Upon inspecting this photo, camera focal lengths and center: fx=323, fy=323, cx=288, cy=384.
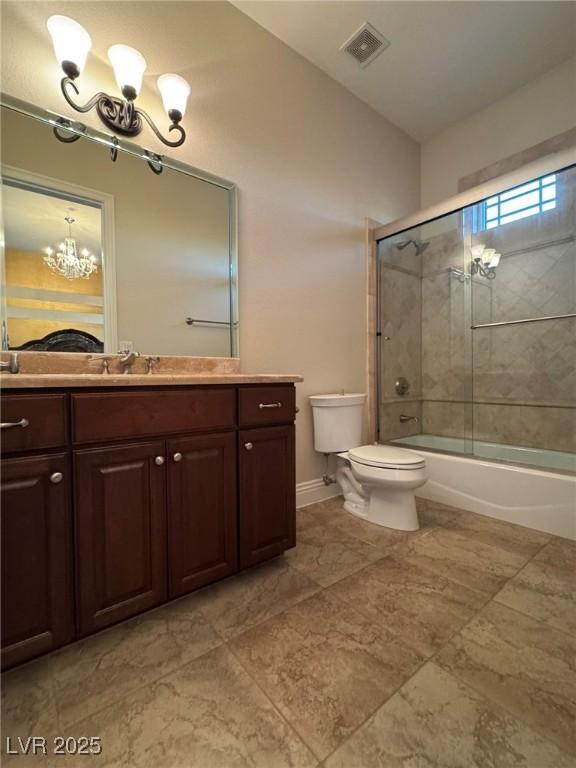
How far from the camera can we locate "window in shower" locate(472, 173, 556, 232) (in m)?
2.01

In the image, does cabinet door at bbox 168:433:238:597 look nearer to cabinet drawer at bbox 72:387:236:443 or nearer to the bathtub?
cabinet drawer at bbox 72:387:236:443

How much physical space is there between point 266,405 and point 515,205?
2315 mm

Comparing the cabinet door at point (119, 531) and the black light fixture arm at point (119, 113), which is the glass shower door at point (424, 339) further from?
the cabinet door at point (119, 531)

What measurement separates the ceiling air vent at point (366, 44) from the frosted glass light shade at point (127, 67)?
4.58 ft

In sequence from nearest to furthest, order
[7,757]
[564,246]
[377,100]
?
1. [7,757]
2. [564,246]
3. [377,100]

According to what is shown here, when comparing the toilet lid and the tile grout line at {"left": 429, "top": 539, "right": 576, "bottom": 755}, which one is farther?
the toilet lid

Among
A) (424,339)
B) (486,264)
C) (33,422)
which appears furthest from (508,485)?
(33,422)

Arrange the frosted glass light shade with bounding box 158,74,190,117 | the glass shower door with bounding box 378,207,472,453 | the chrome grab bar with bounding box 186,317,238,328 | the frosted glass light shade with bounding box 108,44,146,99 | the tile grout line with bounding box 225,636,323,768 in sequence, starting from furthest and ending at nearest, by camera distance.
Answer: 1. the glass shower door with bounding box 378,207,472,453
2. the chrome grab bar with bounding box 186,317,238,328
3. the frosted glass light shade with bounding box 158,74,190,117
4. the frosted glass light shade with bounding box 108,44,146,99
5. the tile grout line with bounding box 225,636,323,768

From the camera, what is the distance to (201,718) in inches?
31.3

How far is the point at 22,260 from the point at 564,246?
126 inches

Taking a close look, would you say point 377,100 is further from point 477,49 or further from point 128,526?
point 128,526

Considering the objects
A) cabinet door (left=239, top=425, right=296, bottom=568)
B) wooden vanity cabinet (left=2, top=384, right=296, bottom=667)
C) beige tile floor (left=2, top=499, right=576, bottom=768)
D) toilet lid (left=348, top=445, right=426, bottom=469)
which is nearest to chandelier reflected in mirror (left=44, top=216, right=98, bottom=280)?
wooden vanity cabinet (left=2, top=384, right=296, bottom=667)

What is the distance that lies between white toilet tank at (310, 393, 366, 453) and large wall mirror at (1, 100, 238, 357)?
0.68m

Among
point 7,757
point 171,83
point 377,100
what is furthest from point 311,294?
point 7,757
